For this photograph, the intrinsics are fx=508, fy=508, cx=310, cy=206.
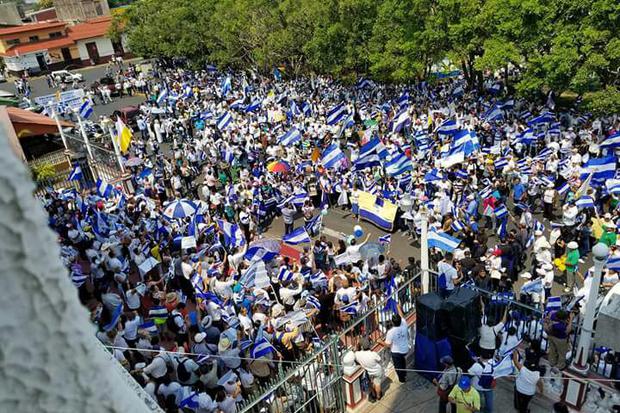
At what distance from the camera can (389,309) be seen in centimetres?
971

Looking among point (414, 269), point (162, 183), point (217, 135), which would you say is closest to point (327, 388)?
point (414, 269)

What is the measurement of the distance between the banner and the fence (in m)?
6.28

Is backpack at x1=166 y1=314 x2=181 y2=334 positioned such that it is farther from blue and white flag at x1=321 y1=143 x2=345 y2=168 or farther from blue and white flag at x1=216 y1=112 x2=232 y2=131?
blue and white flag at x1=216 y1=112 x2=232 y2=131

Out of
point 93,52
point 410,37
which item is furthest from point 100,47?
point 410,37

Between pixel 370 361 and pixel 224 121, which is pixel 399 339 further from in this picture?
pixel 224 121

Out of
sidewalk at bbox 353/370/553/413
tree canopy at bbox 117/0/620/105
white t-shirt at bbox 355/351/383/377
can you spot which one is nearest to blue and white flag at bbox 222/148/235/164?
tree canopy at bbox 117/0/620/105

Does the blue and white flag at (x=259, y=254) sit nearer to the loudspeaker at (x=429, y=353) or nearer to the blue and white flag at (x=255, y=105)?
the loudspeaker at (x=429, y=353)

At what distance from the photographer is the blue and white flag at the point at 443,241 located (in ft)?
40.0

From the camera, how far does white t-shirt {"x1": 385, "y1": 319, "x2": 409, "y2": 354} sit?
866cm

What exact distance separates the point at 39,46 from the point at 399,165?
200ft

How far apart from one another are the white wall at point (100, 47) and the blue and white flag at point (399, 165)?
61.3m

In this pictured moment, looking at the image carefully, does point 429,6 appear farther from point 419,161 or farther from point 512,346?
point 512,346

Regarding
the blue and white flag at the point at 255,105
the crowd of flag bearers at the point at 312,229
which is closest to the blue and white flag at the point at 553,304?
the crowd of flag bearers at the point at 312,229

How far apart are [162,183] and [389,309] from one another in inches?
477
